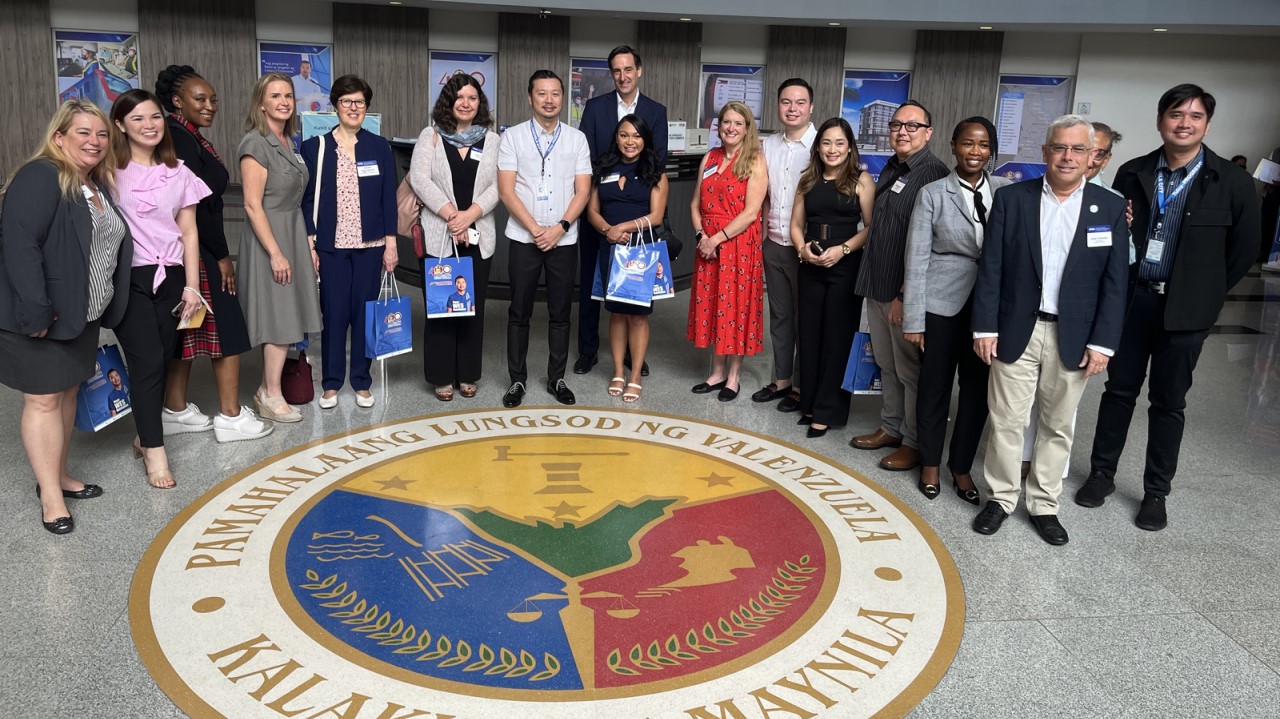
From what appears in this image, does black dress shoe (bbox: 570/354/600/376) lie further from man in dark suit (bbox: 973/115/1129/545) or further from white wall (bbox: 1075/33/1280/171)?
white wall (bbox: 1075/33/1280/171)

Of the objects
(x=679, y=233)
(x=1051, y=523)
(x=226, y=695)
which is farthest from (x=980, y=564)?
(x=679, y=233)

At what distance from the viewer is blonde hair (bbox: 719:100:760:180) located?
484 centimetres

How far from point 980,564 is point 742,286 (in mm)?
2147

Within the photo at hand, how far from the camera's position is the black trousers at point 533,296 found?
4988mm

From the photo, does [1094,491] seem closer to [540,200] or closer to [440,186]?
[540,200]

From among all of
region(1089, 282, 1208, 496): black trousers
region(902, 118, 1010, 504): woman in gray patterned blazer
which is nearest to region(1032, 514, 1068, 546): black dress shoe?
region(902, 118, 1010, 504): woman in gray patterned blazer

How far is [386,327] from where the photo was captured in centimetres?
478

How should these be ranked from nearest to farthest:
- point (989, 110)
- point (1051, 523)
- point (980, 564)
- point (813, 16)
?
point (980, 564)
point (1051, 523)
point (813, 16)
point (989, 110)

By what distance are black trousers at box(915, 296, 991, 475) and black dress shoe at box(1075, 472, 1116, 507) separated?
0.52m

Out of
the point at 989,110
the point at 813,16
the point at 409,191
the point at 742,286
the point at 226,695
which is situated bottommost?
the point at 226,695

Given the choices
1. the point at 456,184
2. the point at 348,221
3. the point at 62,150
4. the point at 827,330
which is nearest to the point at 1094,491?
the point at 827,330

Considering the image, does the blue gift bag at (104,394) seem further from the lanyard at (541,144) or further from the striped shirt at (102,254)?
the lanyard at (541,144)

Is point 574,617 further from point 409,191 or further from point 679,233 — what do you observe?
point 679,233

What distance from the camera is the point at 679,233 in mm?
7840
